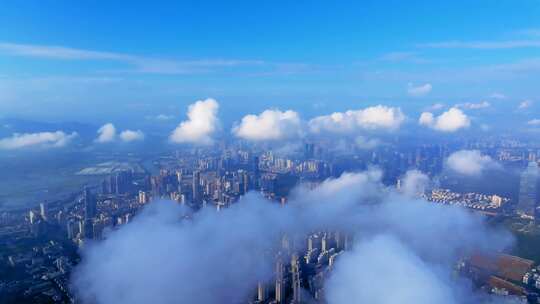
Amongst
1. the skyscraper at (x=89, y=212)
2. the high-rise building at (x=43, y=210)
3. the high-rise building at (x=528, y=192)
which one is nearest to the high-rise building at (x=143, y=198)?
the skyscraper at (x=89, y=212)

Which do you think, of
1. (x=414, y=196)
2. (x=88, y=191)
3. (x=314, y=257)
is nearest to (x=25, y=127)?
(x=88, y=191)

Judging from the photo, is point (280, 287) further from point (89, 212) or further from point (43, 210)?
point (43, 210)

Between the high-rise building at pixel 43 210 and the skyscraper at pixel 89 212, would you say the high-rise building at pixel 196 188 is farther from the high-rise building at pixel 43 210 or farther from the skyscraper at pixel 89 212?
the high-rise building at pixel 43 210

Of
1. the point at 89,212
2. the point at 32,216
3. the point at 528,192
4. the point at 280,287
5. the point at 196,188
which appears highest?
the point at 196,188

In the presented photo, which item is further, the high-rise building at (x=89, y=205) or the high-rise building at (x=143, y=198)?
the high-rise building at (x=143, y=198)

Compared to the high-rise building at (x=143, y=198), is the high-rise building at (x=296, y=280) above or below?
below

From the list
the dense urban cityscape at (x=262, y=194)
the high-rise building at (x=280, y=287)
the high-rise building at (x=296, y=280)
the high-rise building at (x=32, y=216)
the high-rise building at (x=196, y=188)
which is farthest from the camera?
the high-rise building at (x=196, y=188)

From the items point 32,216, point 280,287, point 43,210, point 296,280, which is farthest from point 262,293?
point 43,210

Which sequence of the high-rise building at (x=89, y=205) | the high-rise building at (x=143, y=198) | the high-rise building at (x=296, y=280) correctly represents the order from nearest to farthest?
the high-rise building at (x=296, y=280)
the high-rise building at (x=89, y=205)
the high-rise building at (x=143, y=198)
